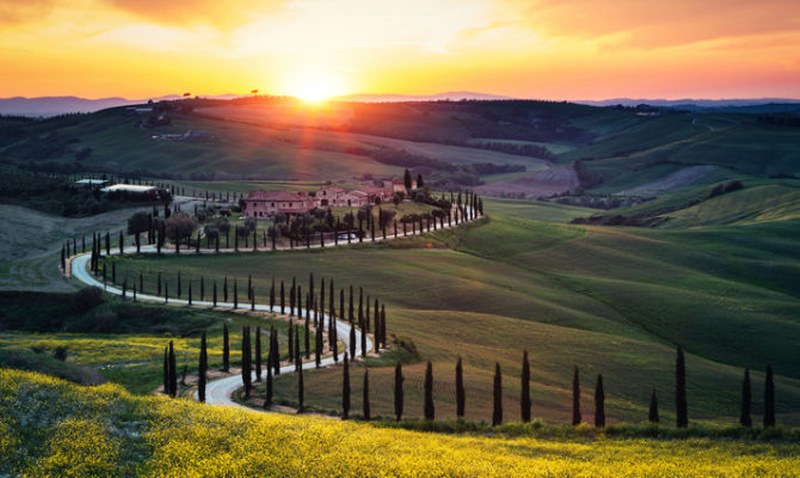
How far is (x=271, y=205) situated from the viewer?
186 meters

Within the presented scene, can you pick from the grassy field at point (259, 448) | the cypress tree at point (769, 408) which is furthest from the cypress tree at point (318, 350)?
the cypress tree at point (769, 408)

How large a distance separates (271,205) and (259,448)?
147 metres

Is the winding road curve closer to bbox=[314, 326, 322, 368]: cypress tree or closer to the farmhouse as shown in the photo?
bbox=[314, 326, 322, 368]: cypress tree

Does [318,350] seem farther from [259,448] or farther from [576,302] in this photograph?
[576,302]

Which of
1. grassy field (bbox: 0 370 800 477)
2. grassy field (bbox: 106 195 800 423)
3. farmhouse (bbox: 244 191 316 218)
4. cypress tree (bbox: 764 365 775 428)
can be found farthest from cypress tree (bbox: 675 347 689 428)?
farmhouse (bbox: 244 191 316 218)

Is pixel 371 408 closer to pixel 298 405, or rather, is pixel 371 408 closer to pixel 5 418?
pixel 298 405

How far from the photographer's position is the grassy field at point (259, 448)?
1503 inches

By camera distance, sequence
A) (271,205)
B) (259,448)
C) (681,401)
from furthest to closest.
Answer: (271,205) < (681,401) < (259,448)

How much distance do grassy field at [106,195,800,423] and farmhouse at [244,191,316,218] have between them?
4150cm

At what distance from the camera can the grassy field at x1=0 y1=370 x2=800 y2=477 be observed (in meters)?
38.2

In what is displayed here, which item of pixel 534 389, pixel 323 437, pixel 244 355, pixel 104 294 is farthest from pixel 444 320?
pixel 323 437

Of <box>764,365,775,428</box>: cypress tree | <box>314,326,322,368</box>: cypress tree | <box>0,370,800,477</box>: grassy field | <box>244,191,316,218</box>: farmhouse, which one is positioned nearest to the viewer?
<box>0,370,800,477</box>: grassy field

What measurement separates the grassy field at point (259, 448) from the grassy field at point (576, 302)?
14651mm

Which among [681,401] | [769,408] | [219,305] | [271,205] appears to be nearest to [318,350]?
[219,305]
